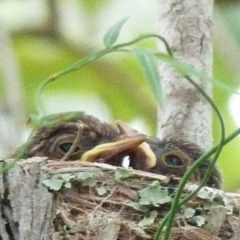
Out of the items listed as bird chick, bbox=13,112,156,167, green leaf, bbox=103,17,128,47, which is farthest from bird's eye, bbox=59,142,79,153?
green leaf, bbox=103,17,128,47

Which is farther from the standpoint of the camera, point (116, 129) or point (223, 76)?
point (223, 76)

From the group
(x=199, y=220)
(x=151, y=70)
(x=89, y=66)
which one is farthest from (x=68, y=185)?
(x=89, y=66)

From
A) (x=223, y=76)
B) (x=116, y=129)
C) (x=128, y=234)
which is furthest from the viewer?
(x=223, y=76)

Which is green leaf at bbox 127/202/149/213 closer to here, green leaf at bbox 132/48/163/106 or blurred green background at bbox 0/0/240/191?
green leaf at bbox 132/48/163/106

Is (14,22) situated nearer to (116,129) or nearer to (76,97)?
(76,97)

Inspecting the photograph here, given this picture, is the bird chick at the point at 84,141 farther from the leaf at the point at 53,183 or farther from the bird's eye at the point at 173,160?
the leaf at the point at 53,183

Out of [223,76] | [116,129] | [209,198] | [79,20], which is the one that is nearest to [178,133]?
[116,129]

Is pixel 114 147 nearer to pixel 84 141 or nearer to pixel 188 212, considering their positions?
pixel 84 141
